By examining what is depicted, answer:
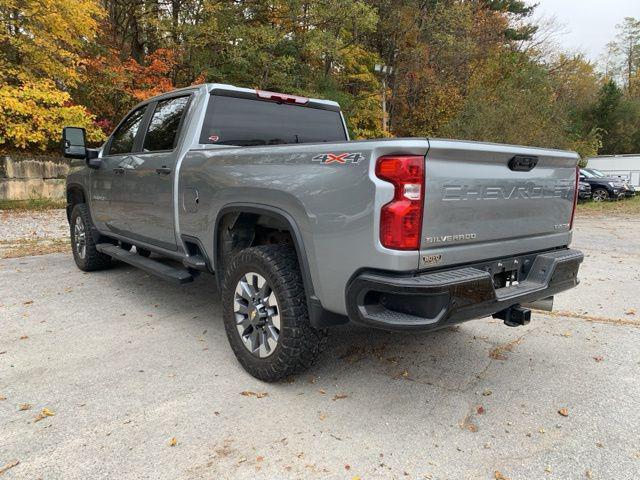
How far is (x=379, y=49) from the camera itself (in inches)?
991

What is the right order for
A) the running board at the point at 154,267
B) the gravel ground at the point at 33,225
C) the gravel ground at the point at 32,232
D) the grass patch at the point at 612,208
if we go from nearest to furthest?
the running board at the point at 154,267
the gravel ground at the point at 32,232
the gravel ground at the point at 33,225
the grass patch at the point at 612,208

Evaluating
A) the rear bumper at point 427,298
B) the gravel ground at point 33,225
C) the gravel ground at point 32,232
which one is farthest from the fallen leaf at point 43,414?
the gravel ground at point 33,225

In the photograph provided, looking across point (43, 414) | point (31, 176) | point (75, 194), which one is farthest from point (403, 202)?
point (31, 176)

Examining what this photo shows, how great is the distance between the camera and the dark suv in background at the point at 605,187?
2155 centimetres

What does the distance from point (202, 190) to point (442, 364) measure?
7.27ft

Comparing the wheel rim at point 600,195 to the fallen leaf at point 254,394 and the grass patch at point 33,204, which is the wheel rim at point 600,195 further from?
the fallen leaf at point 254,394

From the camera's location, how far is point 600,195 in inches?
858

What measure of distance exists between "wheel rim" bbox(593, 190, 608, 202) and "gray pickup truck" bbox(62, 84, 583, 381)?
21.0 m

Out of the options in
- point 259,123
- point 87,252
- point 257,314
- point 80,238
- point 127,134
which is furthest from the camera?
point 80,238

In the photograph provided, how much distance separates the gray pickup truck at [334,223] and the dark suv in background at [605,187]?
20.9m

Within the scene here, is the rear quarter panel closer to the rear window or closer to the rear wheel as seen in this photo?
the rear window

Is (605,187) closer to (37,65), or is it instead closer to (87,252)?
(37,65)

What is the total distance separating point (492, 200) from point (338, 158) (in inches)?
36.9

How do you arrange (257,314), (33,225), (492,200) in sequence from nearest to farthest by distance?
1. (492,200)
2. (257,314)
3. (33,225)
